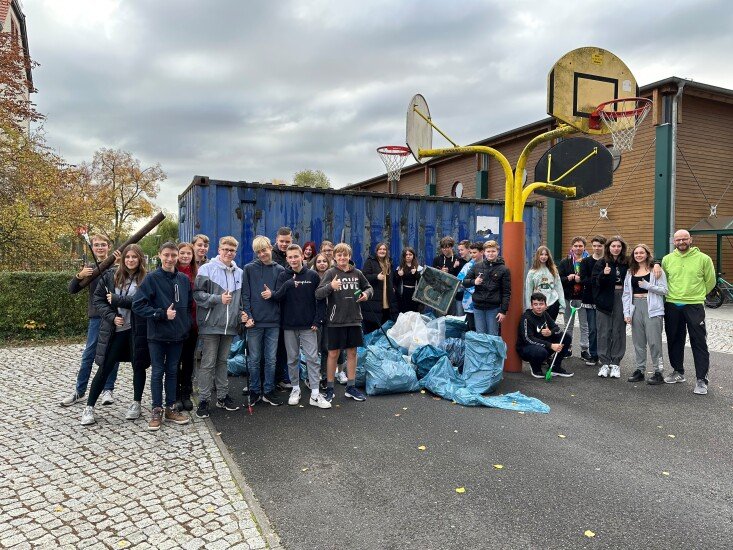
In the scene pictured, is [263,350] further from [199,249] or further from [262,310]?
[199,249]

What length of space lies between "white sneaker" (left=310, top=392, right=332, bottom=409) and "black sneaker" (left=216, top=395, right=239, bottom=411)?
79cm

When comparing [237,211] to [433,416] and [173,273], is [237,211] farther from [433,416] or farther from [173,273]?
[433,416]

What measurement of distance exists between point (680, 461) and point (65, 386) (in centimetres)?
661

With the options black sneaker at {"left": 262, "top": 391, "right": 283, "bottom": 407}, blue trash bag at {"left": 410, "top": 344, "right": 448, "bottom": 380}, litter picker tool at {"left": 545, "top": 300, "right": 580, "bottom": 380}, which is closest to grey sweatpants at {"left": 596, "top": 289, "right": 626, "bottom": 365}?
litter picker tool at {"left": 545, "top": 300, "right": 580, "bottom": 380}

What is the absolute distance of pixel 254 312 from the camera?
5305 mm

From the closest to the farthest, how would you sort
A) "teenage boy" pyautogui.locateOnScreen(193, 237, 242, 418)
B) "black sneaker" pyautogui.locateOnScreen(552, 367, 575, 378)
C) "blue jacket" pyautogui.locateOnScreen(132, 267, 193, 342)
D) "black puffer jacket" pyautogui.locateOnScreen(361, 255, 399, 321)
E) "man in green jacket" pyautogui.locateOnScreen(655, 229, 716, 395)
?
1. "blue jacket" pyautogui.locateOnScreen(132, 267, 193, 342)
2. "teenage boy" pyautogui.locateOnScreen(193, 237, 242, 418)
3. "man in green jacket" pyautogui.locateOnScreen(655, 229, 716, 395)
4. "black sneaker" pyautogui.locateOnScreen(552, 367, 575, 378)
5. "black puffer jacket" pyautogui.locateOnScreen(361, 255, 399, 321)

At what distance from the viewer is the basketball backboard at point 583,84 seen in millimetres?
7148

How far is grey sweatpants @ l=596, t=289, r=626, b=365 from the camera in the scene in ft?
22.2

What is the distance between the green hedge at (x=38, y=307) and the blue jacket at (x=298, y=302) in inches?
229

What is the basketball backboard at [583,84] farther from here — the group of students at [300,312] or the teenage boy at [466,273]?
the teenage boy at [466,273]

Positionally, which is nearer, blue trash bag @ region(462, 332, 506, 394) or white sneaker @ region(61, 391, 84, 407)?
white sneaker @ region(61, 391, 84, 407)

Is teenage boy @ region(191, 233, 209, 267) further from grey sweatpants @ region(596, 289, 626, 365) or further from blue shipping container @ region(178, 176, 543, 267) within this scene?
grey sweatpants @ region(596, 289, 626, 365)

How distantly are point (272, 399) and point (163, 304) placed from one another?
1612mm

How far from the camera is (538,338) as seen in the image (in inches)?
268
